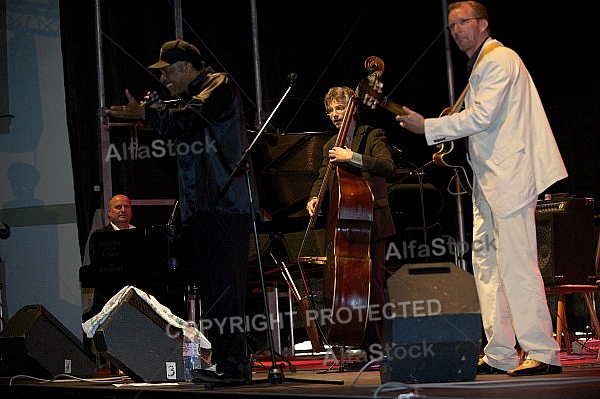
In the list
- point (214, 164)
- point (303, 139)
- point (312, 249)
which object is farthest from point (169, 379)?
point (303, 139)

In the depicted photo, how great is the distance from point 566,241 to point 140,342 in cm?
322

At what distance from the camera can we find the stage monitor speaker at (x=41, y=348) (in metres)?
5.45

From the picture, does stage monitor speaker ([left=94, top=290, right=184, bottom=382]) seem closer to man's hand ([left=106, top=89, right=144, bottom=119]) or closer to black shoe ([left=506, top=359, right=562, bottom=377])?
man's hand ([left=106, top=89, right=144, bottom=119])

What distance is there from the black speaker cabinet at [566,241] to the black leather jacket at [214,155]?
289 cm

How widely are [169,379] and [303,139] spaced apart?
9.07 feet

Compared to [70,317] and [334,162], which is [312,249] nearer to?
[334,162]

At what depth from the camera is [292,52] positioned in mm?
8609

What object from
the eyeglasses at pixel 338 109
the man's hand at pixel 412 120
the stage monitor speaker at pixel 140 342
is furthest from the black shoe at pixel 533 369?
the eyeglasses at pixel 338 109

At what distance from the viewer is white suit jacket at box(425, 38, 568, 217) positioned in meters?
3.85

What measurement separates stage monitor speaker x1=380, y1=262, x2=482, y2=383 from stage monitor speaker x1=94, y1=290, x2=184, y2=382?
5.59 ft

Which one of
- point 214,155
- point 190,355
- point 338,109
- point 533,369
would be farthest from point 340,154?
point 533,369

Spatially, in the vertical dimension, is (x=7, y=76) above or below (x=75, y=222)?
above

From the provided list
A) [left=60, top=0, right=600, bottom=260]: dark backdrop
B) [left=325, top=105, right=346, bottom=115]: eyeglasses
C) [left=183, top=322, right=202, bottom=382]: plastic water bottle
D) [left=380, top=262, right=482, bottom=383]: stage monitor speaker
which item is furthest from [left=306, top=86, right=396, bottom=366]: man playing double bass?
[left=60, top=0, right=600, bottom=260]: dark backdrop

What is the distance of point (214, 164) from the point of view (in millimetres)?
4074
